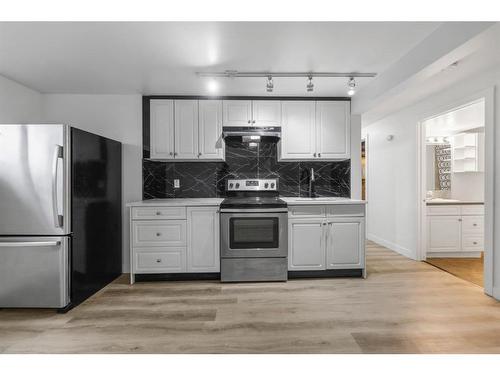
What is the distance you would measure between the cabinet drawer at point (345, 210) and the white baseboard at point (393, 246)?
4.82 ft

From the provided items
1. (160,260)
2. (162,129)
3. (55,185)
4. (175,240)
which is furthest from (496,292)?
(55,185)

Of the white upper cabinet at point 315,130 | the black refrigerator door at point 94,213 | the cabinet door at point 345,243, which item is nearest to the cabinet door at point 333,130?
the white upper cabinet at point 315,130

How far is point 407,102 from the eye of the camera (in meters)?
3.86

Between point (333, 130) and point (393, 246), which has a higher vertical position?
point (333, 130)

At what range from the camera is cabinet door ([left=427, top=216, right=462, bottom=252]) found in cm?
403

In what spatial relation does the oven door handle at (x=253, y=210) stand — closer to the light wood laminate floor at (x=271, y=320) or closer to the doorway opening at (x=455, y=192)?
the light wood laminate floor at (x=271, y=320)

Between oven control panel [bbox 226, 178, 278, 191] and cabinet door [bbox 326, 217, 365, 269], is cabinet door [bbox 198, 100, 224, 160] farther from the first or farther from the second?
cabinet door [bbox 326, 217, 365, 269]

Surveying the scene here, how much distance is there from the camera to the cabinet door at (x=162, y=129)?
3.53 metres

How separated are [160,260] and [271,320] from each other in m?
1.54

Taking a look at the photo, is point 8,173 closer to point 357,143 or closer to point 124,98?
point 124,98

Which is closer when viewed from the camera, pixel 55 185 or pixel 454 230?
pixel 55 185

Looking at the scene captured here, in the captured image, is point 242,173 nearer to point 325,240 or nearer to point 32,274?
point 325,240

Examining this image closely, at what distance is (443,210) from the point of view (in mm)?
4062

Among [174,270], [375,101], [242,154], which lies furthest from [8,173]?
[375,101]
